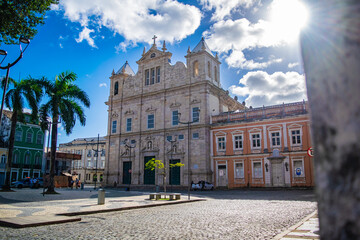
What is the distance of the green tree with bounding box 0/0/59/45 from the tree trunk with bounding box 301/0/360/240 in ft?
44.9

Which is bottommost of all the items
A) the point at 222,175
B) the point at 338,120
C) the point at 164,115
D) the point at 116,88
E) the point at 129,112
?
the point at 222,175

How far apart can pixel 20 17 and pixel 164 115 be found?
92.1 ft

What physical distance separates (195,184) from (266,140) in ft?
31.2

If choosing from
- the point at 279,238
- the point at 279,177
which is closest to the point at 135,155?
the point at 279,177

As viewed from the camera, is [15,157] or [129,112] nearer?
[129,112]

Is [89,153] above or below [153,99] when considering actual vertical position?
below

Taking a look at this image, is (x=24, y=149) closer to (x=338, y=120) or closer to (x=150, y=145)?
(x=150, y=145)

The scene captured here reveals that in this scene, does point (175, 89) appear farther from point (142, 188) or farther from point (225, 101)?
point (142, 188)

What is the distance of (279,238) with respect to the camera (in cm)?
619

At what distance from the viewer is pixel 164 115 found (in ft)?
132

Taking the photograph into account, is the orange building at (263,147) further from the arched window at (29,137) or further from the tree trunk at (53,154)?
the arched window at (29,137)

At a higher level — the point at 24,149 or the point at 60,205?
the point at 24,149

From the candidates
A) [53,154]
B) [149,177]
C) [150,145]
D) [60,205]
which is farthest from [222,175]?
[60,205]

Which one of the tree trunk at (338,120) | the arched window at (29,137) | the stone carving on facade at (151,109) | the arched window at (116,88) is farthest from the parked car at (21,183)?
the tree trunk at (338,120)
